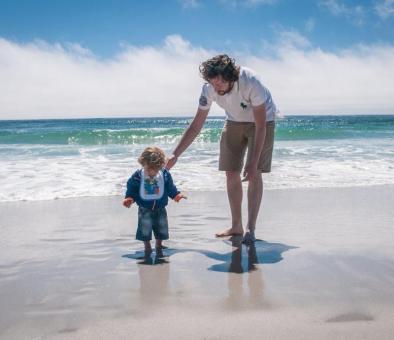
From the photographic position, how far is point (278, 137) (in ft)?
85.0

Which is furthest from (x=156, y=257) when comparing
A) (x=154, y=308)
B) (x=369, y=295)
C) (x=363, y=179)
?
(x=363, y=179)

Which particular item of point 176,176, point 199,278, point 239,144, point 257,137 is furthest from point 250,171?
point 176,176

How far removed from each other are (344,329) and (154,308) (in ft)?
3.27

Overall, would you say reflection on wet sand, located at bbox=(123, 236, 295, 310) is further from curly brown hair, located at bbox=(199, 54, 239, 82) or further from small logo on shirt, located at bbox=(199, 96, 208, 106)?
curly brown hair, located at bbox=(199, 54, 239, 82)

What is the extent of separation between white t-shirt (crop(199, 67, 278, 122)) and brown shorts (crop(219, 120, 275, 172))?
0.07 m

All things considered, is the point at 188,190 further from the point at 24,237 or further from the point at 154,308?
the point at 154,308

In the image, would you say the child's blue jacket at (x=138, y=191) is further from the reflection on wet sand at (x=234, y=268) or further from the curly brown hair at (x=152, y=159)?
the reflection on wet sand at (x=234, y=268)

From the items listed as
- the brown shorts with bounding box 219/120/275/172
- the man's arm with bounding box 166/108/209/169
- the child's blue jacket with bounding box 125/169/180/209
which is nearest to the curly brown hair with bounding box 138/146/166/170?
the child's blue jacket with bounding box 125/169/180/209

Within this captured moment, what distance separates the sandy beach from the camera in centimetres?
248

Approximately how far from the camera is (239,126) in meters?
4.54

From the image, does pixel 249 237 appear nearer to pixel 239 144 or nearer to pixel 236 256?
pixel 236 256

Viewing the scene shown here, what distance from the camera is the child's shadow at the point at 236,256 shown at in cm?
359

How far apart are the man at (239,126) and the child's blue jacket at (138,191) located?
0.21 meters

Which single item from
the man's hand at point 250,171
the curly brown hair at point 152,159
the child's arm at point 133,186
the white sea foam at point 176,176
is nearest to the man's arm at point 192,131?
the curly brown hair at point 152,159
